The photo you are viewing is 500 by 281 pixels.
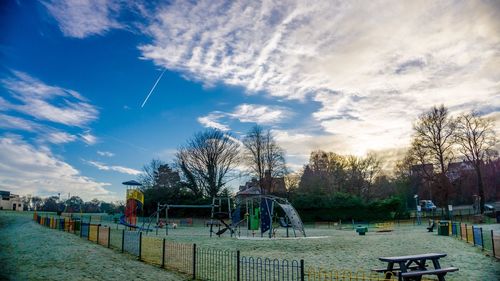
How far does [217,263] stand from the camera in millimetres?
13984

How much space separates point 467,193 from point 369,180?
18861 mm

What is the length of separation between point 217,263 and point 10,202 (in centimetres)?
9359

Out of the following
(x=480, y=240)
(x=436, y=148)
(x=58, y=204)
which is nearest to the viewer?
(x=480, y=240)

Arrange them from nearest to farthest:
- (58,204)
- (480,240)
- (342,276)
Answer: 1. (342,276)
2. (480,240)
3. (58,204)

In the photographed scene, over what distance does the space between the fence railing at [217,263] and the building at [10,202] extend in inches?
3026

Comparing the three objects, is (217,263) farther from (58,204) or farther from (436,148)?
(58,204)

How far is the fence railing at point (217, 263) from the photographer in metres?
10.2

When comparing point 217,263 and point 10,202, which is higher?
point 10,202

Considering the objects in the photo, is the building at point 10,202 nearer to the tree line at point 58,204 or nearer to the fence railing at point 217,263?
the tree line at point 58,204

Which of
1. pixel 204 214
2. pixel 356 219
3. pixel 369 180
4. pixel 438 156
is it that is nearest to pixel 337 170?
pixel 369 180

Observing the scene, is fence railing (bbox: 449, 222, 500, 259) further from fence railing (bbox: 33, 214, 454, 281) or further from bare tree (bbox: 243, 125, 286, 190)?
bare tree (bbox: 243, 125, 286, 190)

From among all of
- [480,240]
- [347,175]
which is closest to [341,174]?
[347,175]

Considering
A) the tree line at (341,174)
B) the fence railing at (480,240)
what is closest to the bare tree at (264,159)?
the tree line at (341,174)

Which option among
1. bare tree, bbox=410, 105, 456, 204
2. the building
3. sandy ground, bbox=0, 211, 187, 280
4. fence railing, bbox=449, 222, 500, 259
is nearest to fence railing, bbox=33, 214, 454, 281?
fence railing, bbox=449, 222, 500, 259
